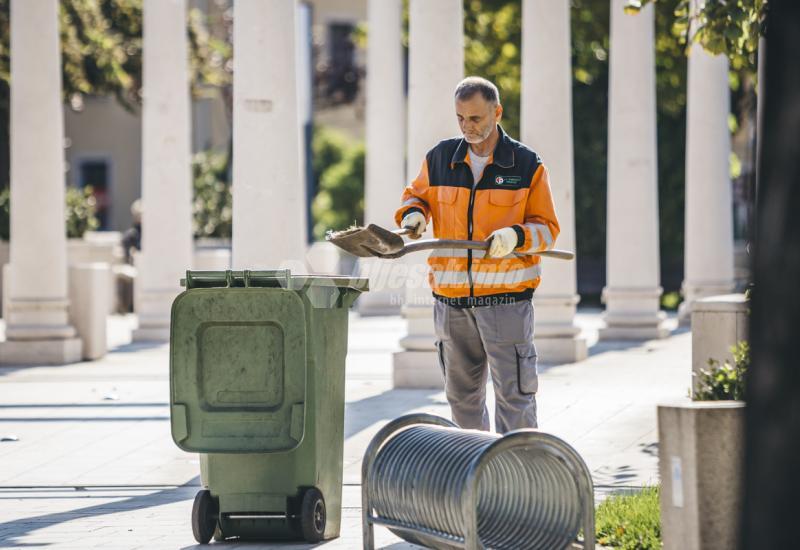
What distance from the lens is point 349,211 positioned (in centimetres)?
4759

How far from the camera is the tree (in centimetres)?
2675

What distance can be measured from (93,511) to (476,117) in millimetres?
2959

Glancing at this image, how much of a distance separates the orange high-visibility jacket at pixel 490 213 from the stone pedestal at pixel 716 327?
2409mm

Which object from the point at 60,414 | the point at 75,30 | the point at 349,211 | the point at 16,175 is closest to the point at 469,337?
the point at 60,414

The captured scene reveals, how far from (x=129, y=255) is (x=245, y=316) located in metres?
22.6

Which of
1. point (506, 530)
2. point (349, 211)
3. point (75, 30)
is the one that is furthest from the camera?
point (349, 211)

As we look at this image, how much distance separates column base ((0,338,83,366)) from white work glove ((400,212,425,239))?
413 inches

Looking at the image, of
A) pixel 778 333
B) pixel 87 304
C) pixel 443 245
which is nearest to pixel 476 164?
pixel 443 245

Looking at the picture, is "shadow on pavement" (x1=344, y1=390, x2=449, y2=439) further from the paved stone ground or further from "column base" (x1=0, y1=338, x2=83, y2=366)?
"column base" (x1=0, y1=338, x2=83, y2=366)

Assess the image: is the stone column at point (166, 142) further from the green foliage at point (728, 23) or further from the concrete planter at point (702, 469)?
the concrete planter at point (702, 469)

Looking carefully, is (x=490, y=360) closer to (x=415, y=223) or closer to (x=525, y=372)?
(x=525, y=372)

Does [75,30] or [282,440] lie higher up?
[75,30]

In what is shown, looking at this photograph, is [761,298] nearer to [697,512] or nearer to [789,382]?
[789,382]

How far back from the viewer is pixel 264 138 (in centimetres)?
1052
